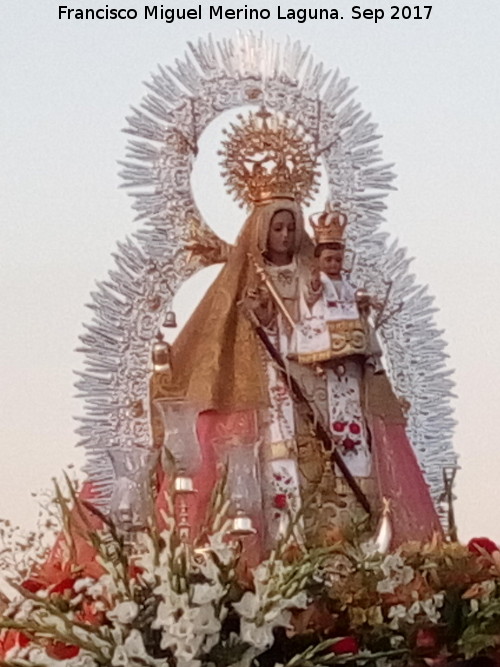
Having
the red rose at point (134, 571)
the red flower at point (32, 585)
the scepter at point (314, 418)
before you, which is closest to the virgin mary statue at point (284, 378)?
the scepter at point (314, 418)

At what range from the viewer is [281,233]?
3.32 metres

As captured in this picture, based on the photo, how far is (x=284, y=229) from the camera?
3322mm

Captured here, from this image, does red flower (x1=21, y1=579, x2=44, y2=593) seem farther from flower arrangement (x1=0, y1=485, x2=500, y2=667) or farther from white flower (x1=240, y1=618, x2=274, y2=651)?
white flower (x1=240, y1=618, x2=274, y2=651)

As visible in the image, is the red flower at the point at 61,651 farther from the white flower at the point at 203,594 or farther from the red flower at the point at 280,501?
the red flower at the point at 280,501

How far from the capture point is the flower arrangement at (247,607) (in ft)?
6.81

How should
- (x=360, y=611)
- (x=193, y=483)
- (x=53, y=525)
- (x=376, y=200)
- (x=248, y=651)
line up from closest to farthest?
(x=248, y=651) < (x=360, y=611) < (x=53, y=525) < (x=193, y=483) < (x=376, y=200)

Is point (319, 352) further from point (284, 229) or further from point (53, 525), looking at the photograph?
point (53, 525)

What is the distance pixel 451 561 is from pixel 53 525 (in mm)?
752

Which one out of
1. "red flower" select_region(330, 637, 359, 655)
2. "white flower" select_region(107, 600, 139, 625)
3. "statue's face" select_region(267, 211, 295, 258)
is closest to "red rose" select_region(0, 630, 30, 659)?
"white flower" select_region(107, 600, 139, 625)

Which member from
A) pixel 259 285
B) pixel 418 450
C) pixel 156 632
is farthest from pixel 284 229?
pixel 156 632

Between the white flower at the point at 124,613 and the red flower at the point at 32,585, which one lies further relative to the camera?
the red flower at the point at 32,585

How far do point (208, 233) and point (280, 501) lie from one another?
1.89 feet

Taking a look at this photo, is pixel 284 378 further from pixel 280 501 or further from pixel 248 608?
pixel 248 608

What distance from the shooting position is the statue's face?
3.31 metres
